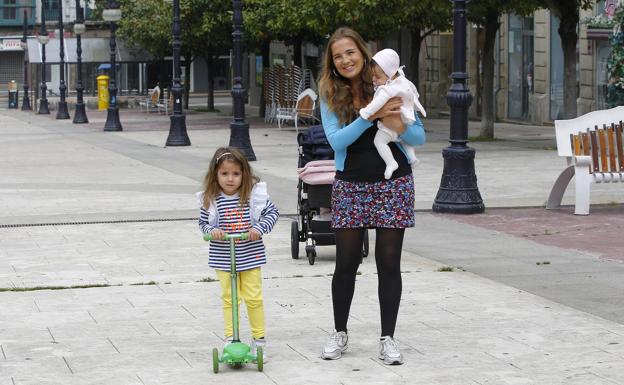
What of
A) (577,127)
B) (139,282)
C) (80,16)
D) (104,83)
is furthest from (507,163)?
(104,83)

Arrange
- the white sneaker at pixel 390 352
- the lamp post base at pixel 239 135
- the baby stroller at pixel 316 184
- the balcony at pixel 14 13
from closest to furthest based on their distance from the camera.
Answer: the white sneaker at pixel 390 352, the baby stroller at pixel 316 184, the lamp post base at pixel 239 135, the balcony at pixel 14 13

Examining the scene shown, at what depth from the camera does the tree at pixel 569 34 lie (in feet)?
87.9

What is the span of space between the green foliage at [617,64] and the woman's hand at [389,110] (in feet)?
38.6

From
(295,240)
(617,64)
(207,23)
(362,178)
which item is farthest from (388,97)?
(207,23)

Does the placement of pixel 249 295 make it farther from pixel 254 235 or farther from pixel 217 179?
pixel 217 179

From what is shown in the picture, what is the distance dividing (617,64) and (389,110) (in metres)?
12.1

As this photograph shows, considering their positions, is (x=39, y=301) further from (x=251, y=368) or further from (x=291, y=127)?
(x=291, y=127)

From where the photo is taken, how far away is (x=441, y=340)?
325 inches

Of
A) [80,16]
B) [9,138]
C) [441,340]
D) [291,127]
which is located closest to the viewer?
[441,340]

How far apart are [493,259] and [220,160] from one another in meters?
4.96

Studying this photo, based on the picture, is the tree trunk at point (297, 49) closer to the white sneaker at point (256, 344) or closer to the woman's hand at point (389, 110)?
the white sneaker at point (256, 344)

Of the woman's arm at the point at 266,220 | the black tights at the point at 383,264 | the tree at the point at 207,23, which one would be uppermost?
the tree at the point at 207,23

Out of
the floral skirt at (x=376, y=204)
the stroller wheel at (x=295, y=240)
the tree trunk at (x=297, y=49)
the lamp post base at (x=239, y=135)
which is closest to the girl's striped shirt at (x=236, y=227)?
the floral skirt at (x=376, y=204)

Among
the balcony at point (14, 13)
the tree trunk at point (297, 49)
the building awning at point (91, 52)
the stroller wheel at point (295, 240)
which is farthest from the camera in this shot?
the balcony at point (14, 13)
